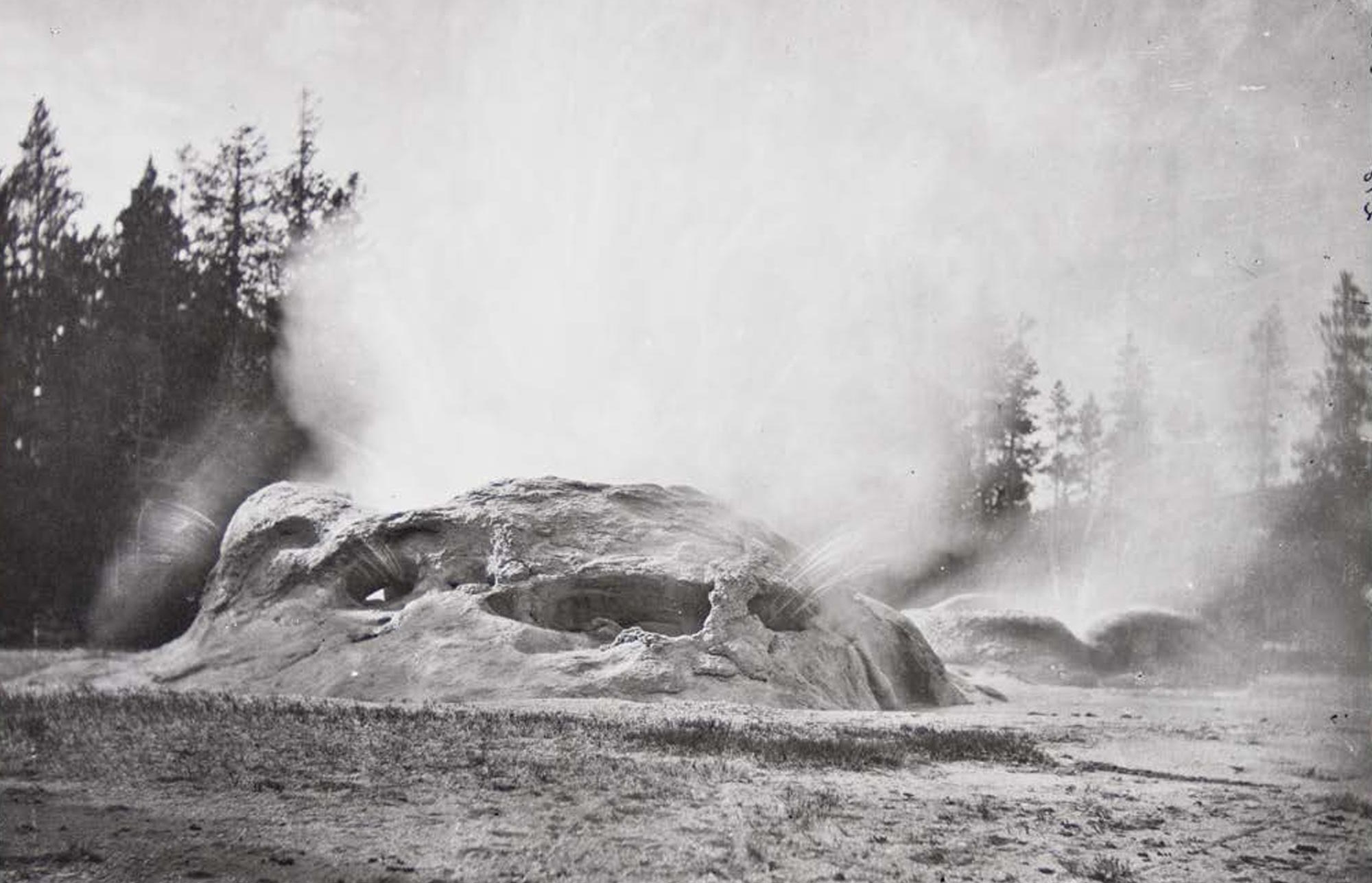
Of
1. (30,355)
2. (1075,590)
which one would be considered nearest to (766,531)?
(30,355)

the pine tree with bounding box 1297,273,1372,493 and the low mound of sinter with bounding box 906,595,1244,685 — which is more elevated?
the pine tree with bounding box 1297,273,1372,493

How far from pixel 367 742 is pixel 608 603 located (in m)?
9.13

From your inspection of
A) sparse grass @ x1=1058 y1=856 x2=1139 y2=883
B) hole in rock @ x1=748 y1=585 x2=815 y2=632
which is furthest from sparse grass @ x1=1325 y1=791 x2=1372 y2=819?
hole in rock @ x1=748 y1=585 x2=815 y2=632

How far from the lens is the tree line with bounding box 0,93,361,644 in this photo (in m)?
27.3

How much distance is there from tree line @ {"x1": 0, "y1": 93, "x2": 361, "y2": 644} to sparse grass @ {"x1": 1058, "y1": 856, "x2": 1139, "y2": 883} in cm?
2193

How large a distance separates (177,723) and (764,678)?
8025mm

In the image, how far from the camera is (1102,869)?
18.7 feet

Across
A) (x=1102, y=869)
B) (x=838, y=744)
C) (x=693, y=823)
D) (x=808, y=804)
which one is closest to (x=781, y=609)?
(x=838, y=744)

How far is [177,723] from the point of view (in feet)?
31.6

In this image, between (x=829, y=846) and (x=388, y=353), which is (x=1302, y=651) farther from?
(x=829, y=846)

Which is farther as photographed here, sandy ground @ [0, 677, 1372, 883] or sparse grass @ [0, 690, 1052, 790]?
Result: sparse grass @ [0, 690, 1052, 790]

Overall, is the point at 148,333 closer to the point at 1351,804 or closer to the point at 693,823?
the point at 693,823

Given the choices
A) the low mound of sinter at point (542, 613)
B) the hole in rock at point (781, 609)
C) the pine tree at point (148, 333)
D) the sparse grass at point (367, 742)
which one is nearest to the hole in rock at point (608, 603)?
the low mound of sinter at point (542, 613)

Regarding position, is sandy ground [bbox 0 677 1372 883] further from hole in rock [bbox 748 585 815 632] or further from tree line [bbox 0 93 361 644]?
tree line [bbox 0 93 361 644]
